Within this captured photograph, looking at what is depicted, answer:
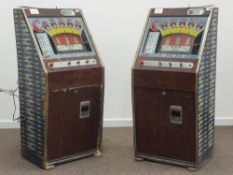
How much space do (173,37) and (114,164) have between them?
1.07 meters

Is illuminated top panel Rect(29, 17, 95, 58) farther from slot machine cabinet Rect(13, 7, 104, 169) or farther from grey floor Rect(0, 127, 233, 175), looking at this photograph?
grey floor Rect(0, 127, 233, 175)

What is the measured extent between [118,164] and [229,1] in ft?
6.40

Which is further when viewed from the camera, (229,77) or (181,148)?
(229,77)

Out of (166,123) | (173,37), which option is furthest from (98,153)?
(173,37)

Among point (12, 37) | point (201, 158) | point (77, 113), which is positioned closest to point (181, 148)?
point (201, 158)

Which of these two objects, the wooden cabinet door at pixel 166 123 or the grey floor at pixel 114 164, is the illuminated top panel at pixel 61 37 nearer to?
the wooden cabinet door at pixel 166 123

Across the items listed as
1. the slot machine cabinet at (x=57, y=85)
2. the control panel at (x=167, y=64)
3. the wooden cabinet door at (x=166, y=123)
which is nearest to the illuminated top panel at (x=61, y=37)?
the slot machine cabinet at (x=57, y=85)

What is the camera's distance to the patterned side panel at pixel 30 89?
2.89 meters

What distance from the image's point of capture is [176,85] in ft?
9.40

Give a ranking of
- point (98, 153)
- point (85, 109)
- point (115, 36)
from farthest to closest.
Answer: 1. point (115, 36)
2. point (98, 153)
3. point (85, 109)

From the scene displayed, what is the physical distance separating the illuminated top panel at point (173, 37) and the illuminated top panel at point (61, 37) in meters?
0.47

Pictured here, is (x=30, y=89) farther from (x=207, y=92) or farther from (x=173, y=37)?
(x=207, y=92)

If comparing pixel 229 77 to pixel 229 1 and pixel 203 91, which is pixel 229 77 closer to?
pixel 229 1

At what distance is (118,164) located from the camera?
10.2 feet
